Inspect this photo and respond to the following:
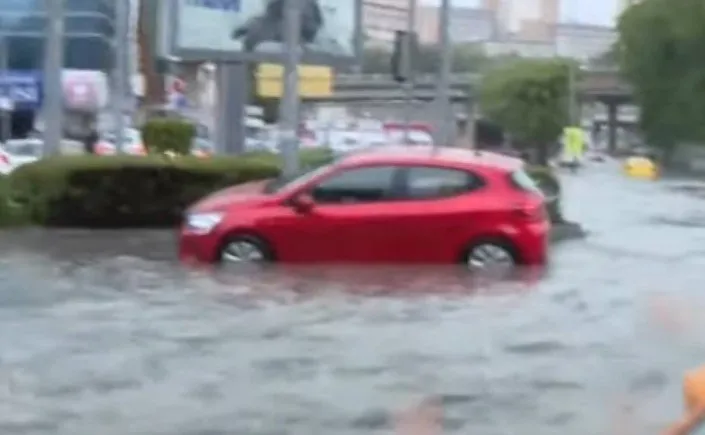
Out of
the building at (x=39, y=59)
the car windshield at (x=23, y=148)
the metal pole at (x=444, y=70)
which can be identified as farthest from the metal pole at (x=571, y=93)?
the metal pole at (x=444, y=70)

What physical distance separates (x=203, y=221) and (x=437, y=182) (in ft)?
8.89

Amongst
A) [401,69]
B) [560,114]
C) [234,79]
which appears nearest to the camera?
[401,69]

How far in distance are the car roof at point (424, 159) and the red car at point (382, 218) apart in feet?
0.07

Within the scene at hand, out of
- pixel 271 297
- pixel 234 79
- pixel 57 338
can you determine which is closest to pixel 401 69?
pixel 234 79

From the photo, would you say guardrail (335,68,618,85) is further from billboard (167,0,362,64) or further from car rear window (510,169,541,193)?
car rear window (510,169,541,193)

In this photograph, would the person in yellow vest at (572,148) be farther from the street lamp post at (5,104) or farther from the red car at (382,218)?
the red car at (382,218)

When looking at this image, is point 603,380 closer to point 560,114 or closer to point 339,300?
point 339,300

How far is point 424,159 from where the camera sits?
76.4ft

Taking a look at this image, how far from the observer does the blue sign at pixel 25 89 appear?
72.2 metres

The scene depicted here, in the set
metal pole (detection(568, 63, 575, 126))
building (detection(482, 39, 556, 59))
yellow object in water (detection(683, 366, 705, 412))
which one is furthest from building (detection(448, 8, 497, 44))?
yellow object in water (detection(683, 366, 705, 412))

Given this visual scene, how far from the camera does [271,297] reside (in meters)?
19.2

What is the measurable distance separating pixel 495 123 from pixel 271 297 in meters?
89.3

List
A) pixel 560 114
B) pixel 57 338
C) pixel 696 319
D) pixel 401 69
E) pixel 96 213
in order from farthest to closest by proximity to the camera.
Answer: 1. pixel 560 114
2. pixel 401 69
3. pixel 96 213
4. pixel 696 319
5. pixel 57 338

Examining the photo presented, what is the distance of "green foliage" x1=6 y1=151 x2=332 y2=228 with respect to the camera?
92.5 ft
